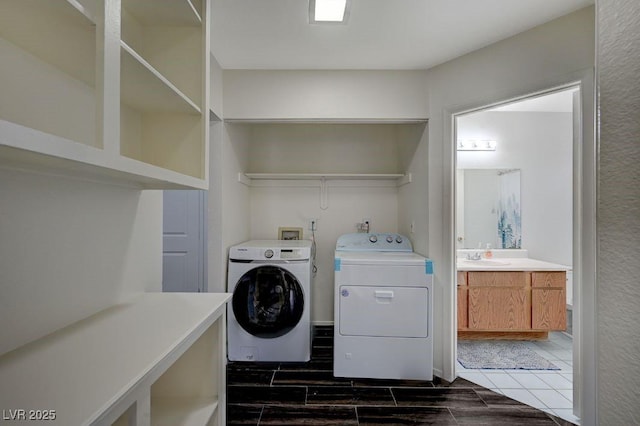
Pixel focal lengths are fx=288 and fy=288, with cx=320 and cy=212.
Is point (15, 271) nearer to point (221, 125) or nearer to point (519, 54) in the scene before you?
point (221, 125)

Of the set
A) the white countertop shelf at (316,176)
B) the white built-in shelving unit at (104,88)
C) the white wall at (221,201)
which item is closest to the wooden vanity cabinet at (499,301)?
the white countertop shelf at (316,176)

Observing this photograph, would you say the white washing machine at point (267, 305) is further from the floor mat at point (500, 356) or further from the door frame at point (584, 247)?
the door frame at point (584, 247)

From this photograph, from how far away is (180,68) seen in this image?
50.3 inches

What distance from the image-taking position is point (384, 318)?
2.23m

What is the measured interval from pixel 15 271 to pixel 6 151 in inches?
15.5

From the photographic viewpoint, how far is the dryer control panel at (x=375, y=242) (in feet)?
9.12

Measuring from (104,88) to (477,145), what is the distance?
354cm

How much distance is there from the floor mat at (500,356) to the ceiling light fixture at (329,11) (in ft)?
9.50

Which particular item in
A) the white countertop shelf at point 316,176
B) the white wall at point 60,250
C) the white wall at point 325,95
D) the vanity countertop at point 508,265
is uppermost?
the white wall at point 325,95

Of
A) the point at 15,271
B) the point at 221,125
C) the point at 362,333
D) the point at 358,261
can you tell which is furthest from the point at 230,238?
the point at 15,271

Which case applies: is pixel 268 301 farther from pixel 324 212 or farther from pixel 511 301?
pixel 511 301

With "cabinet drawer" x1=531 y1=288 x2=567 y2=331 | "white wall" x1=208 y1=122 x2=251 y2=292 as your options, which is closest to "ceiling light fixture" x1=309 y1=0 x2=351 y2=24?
"white wall" x1=208 y1=122 x2=251 y2=292

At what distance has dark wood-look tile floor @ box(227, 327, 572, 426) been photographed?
1884mm

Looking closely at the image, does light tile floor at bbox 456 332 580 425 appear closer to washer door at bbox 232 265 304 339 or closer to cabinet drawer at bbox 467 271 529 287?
cabinet drawer at bbox 467 271 529 287
